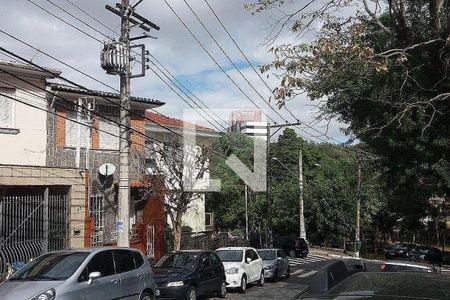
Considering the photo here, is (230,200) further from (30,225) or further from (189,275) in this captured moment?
(189,275)

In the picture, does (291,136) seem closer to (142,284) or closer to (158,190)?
(158,190)

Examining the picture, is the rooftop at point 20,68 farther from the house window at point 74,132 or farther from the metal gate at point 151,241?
the metal gate at point 151,241

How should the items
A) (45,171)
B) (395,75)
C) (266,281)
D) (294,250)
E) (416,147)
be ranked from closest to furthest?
(395,75) < (45,171) < (416,147) < (266,281) < (294,250)

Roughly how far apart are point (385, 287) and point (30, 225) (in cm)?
1565

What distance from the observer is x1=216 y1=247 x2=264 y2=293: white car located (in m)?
19.1

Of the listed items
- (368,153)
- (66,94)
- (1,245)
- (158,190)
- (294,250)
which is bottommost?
(294,250)

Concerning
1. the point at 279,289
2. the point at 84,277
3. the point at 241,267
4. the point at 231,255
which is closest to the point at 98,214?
the point at 231,255

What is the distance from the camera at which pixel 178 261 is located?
16547 mm

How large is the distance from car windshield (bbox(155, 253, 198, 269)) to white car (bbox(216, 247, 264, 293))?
277 cm

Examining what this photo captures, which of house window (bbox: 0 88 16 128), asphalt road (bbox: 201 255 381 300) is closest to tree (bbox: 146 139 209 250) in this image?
asphalt road (bbox: 201 255 381 300)

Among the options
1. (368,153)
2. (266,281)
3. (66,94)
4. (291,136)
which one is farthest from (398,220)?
(66,94)

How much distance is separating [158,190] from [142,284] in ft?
41.4

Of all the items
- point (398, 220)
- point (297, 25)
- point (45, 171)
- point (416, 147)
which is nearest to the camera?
point (297, 25)

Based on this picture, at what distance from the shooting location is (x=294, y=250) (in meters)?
41.6
